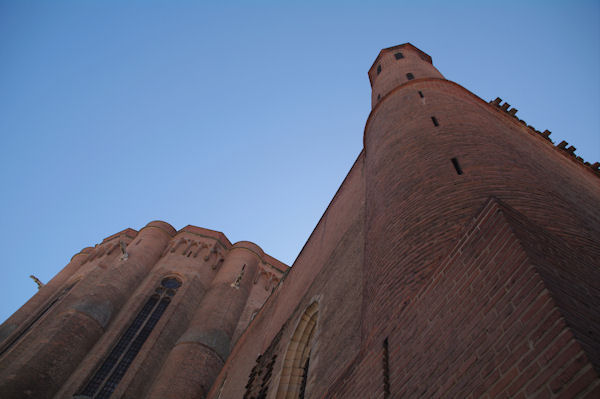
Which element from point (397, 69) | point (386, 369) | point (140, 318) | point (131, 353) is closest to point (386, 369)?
point (386, 369)

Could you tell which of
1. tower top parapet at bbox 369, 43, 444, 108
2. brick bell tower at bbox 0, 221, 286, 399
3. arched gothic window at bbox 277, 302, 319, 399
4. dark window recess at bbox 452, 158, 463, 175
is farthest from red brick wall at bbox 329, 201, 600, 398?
brick bell tower at bbox 0, 221, 286, 399

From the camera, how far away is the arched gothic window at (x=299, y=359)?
7.46 meters

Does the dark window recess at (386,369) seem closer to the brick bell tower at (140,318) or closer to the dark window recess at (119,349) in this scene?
the brick bell tower at (140,318)

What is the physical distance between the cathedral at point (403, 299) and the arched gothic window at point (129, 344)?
55 mm

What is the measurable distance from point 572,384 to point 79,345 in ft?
52.3

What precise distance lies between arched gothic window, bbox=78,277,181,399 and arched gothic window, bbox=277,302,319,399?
9344mm

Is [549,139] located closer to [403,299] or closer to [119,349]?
[403,299]

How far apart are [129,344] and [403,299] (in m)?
14.9

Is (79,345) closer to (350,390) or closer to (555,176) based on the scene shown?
(350,390)

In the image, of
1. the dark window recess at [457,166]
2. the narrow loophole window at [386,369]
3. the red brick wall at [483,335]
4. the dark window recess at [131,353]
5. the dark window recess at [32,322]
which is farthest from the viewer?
the dark window recess at [32,322]

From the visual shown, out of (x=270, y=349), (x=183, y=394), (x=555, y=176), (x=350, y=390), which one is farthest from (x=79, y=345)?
(x=555, y=176)

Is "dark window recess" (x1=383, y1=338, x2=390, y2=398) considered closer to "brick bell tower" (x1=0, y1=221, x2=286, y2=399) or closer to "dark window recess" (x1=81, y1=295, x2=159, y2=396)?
"brick bell tower" (x1=0, y1=221, x2=286, y2=399)

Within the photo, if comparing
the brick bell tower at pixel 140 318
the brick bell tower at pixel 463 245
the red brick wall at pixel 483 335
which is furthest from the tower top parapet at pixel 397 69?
the brick bell tower at pixel 140 318

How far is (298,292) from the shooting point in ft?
36.0
